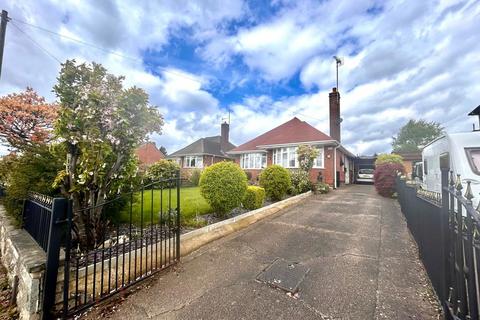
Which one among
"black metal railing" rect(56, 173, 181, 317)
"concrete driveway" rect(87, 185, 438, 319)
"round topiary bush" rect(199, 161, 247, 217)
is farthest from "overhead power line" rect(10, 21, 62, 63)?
"concrete driveway" rect(87, 185, 438, 319)

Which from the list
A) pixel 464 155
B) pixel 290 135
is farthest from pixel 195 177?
pixel 464 155

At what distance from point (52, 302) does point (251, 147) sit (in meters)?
19.3

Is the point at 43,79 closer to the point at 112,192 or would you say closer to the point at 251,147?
the point at 112,192

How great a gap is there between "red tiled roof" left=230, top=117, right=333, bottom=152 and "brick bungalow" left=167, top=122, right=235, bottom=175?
625 cm

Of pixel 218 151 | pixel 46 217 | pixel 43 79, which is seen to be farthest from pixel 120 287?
pixel 218 151

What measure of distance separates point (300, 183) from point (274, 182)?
10.8ft

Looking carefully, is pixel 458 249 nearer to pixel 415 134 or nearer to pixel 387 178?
pixel 387 178

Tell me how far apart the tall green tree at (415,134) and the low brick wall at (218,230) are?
48.7m

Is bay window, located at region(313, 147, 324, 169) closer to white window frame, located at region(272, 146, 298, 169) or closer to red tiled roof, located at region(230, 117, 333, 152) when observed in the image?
red tiled roof, located at region(230, 117, 333, 152)

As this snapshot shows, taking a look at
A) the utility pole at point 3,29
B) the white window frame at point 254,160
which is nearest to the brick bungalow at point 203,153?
the white window frame at point 254,160

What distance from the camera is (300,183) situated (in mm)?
11898

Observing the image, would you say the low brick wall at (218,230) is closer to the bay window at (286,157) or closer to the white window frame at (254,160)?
the bay window at (286,157)

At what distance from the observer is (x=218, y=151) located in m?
28.5

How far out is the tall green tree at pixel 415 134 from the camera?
4262 centimetres
